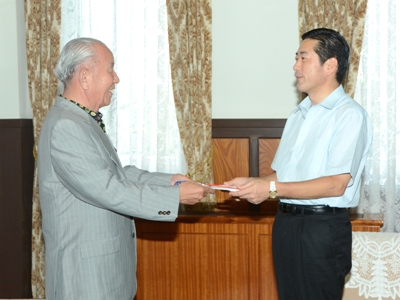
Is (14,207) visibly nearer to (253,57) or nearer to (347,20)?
(253,57)

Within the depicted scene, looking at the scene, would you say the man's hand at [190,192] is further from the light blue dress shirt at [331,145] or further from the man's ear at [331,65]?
the man's ear at [331,65]

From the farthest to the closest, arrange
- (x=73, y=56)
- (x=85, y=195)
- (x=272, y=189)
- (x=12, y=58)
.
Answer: (x=12, y=58)
(x=272, y=189)
(x=73, y=56)
(x=85, y=195)

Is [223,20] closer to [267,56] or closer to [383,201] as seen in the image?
[267,56]

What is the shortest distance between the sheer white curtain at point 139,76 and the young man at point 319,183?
6.46 feet

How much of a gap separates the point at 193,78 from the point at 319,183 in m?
2.23

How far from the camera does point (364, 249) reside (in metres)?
3.92

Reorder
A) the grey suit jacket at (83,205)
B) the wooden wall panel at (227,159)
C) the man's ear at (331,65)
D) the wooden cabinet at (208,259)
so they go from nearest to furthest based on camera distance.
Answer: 1. the grey suit jacket at (83,205)
2. the man's ear at (331,65)
3. the wooden cabinet at (208,259)
4. the wooden wall panel at (227,159)

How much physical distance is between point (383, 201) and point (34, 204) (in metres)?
2.89

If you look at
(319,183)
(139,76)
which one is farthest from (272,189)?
(139,76)

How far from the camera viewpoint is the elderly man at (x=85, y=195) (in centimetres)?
241

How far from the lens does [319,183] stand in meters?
2.69

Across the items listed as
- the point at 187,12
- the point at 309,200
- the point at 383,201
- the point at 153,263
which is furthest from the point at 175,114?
the point at 309,200

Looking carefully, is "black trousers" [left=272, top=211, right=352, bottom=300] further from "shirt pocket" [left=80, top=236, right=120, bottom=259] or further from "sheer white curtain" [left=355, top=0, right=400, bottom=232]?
"sheer white curtain" [left=355, top=0, right=400, bottom=232]

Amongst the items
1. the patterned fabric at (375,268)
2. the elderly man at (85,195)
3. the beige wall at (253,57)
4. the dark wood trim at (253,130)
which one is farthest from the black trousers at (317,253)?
the beige wall at (253,57)
